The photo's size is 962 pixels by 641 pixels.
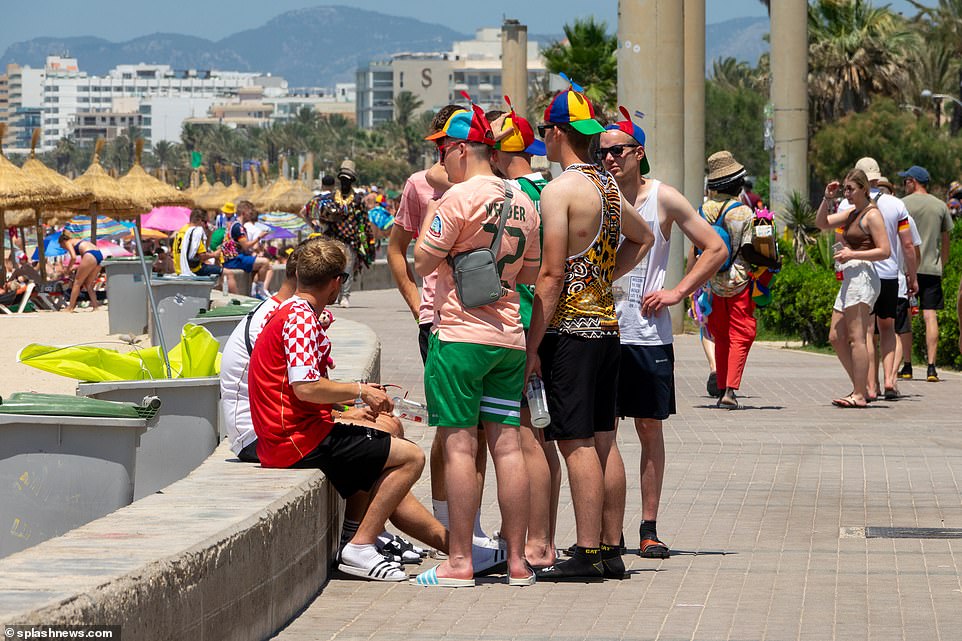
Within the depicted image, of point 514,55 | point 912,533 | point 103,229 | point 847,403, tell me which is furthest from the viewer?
point 103,229

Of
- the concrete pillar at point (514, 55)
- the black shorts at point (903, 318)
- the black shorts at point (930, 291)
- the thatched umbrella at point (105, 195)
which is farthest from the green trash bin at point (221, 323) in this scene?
the concrete pillar at point (514, 55)

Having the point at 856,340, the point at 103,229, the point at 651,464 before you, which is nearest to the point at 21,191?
the point at 856,340

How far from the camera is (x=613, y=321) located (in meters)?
6.59

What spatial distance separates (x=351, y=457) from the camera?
21.4ft

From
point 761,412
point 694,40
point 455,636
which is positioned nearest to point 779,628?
point 455,636

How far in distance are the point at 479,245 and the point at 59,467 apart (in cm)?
177

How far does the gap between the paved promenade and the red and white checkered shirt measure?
0.60 m

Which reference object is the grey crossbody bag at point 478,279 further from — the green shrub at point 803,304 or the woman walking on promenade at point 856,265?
the green shrub at point 803,304

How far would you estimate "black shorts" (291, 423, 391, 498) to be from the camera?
6480 millimetres

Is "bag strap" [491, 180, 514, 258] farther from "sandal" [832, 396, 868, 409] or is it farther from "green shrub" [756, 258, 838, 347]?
"green shrub" [756, 258, 838, 347]

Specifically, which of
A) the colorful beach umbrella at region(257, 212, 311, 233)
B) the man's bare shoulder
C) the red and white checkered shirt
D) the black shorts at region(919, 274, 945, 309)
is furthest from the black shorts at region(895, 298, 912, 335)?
the colorful beach umbrella at region(257, 212, 311, 233)

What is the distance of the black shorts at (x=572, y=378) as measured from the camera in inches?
255

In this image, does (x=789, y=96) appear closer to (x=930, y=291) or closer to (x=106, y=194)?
(x=930, y=291)

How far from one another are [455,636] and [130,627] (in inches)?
66.8
